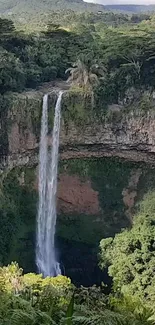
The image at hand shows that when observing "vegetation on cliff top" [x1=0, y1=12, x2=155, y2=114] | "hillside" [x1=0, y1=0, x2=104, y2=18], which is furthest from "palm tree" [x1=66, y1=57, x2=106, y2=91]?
"hillside" [x1=0, y1=0, x2=104, y2=18]

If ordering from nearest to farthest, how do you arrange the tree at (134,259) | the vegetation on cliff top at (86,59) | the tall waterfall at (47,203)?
the tree at (134,259) < the tall waterfall at (47,203) < the vegetation on cliff top at (86,59)

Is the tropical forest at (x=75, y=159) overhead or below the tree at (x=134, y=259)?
overhead

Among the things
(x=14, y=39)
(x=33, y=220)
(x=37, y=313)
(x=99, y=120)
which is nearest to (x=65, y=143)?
(x=99, y=120)

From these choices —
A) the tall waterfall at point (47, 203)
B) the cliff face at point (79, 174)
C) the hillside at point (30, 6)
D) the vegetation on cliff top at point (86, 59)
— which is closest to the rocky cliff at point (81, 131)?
the cliff face at point (79, 174)

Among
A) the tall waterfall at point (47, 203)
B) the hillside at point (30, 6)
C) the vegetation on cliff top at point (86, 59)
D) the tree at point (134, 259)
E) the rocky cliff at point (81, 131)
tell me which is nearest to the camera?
the tree at point (134, 259)

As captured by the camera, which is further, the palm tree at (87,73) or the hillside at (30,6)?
the hillside at (30,6)

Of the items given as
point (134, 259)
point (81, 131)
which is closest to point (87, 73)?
point (81, 131)

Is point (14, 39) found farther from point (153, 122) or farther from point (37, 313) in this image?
point (37, 313)

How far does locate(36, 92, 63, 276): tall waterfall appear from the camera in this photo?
2281cm

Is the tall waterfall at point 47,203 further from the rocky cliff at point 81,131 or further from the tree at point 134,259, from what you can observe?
the tree at point 134,259

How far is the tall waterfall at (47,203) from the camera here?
74.8ft

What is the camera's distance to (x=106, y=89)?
2323cm

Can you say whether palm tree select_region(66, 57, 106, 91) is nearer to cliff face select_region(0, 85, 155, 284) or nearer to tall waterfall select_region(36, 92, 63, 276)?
cliff face select_region(0, 85, 155, 284)

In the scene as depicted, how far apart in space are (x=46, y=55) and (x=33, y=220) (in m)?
8.62
